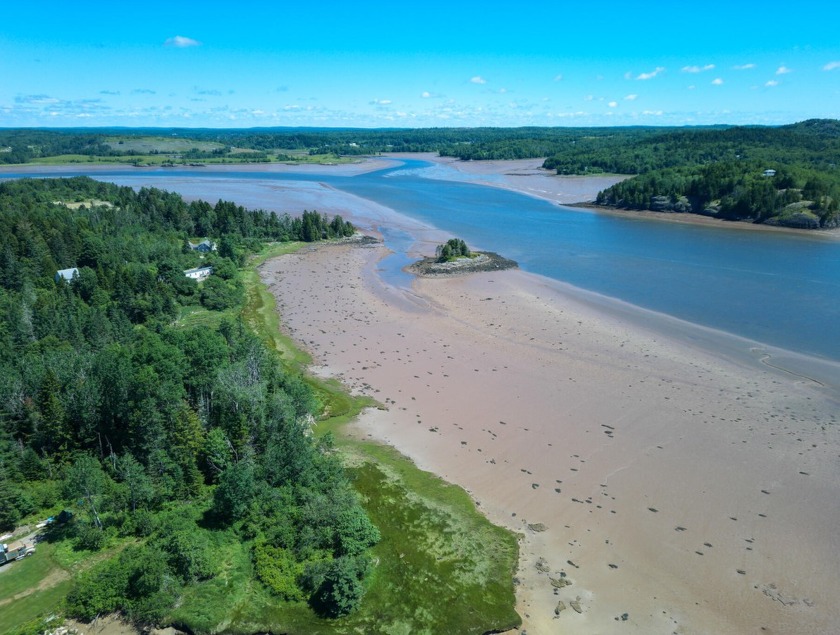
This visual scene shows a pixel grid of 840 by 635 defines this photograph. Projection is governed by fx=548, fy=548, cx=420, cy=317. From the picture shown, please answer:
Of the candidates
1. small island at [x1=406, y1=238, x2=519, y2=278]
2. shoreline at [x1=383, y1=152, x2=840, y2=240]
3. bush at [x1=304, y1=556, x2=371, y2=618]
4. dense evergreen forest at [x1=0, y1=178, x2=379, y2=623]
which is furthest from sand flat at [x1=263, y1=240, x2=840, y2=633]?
shoreline at [x1=383, y1=152, x2=840, y2=240]

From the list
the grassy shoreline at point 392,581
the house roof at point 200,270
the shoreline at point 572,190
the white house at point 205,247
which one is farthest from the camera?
the shoreline at point 572,190

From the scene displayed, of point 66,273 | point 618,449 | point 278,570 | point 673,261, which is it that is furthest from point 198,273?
point 673,261

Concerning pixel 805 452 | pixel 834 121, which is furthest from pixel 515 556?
pixel 834 121

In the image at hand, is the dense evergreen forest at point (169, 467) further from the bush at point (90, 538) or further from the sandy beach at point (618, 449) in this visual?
the sandy beach at point (618, 449)

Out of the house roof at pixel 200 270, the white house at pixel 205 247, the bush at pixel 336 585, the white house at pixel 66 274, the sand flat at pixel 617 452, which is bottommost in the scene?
the sand flat at pixel 617 452

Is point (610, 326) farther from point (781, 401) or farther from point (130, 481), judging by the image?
point (130, 481)

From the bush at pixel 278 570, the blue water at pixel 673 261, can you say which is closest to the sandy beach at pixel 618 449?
the blue water at pixel 673 261
